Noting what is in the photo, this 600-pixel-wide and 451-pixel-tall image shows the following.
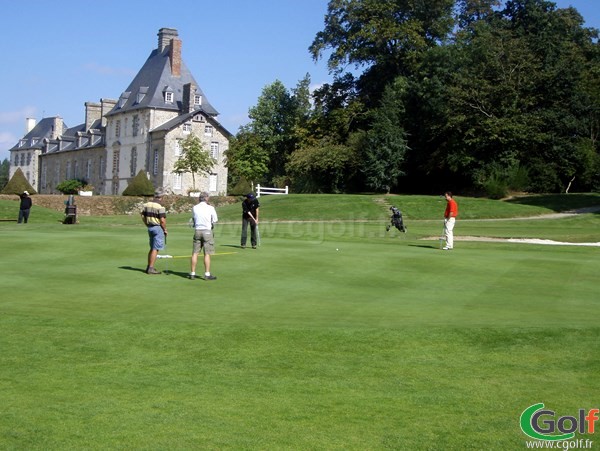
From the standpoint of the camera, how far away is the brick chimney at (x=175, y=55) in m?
92.7

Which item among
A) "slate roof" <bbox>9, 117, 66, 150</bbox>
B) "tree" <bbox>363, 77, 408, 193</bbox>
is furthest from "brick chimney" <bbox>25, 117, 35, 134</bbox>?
"tree" <bbox>363, 77, 408, 193</bbox>

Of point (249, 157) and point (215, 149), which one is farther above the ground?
point (215, 149)

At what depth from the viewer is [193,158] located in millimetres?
81312

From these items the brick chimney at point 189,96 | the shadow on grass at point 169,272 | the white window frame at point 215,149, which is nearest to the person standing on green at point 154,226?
the shadow on grass at point 169,272

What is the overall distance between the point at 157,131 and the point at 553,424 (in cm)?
8551

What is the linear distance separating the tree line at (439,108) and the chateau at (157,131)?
13.4ft

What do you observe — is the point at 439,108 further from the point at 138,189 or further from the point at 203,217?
the point at 203,217

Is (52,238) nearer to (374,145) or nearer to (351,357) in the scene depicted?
(351,357)

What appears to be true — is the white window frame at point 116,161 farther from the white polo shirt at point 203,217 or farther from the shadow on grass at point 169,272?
the white polo shirt at point 203,217

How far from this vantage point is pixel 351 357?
1105 centimetres

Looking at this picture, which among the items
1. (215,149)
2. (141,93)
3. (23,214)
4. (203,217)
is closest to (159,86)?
(141,93)

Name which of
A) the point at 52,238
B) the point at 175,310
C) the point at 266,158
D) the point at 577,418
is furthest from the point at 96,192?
the point at 577,418

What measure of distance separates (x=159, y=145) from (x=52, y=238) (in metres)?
65.9

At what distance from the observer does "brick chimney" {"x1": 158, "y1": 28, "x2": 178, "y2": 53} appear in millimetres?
93625
